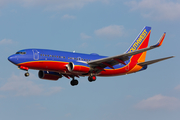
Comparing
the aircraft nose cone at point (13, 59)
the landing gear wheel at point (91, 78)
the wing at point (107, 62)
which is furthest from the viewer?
the landing gear wheel at point (91, 78)

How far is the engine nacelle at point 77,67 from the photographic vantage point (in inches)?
2175

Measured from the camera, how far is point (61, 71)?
56.0 meters

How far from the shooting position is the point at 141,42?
6812cm

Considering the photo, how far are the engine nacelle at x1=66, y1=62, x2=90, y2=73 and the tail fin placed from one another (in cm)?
1232

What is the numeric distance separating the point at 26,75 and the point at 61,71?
18.2 feet

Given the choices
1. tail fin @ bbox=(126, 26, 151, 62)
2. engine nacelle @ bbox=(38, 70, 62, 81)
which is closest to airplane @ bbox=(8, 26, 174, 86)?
→ engine nacelle @ bbox=(38, 70, 62, 81)

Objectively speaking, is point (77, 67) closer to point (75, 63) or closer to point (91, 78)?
point (75, 63)

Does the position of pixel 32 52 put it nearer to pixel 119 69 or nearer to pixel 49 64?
pixel 49 64

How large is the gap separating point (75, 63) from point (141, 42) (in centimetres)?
1757

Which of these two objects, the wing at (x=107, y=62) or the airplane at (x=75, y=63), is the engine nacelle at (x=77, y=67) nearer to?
the airplane at (x=75, y=63)

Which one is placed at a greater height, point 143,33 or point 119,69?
point 143,33

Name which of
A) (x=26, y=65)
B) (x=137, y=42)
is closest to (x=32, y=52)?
(x=26, y=65)

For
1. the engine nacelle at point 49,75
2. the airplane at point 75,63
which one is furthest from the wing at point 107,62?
the engine nacelle at point 49,75

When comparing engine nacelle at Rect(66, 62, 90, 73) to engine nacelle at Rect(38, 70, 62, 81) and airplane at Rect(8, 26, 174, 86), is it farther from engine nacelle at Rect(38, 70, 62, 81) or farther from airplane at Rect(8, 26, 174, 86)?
engine nacelle at Rect(38, 70, 62, 81)
